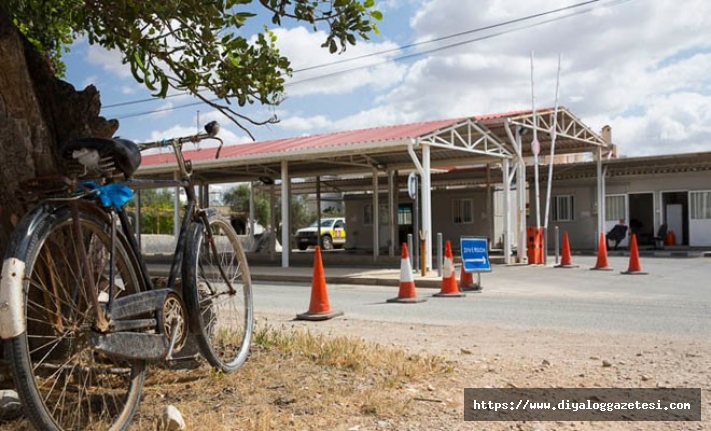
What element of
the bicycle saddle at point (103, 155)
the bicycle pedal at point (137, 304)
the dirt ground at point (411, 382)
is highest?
the bicycle saddle at point (103, 155)

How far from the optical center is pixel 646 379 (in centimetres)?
504

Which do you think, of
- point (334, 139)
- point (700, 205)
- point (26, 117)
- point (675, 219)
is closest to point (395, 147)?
point (334, 139)

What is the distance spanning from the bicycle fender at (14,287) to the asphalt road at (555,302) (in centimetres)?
650

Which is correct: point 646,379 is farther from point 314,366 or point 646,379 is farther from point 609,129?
point 609,129

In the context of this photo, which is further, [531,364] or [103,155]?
[531,364]

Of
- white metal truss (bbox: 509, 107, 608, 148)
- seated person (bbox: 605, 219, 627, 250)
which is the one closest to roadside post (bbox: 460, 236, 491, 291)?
white metal truss (bbox: 509, 107, 608, 148)

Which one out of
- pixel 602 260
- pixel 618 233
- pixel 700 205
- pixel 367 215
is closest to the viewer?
pixel 602 260

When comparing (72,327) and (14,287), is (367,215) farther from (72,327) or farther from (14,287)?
(14,287)

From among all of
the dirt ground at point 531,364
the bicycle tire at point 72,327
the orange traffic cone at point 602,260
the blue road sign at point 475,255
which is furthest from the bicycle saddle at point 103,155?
the orange traffic cone at point 602,260

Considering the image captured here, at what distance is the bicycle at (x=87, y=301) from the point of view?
2.81 metres

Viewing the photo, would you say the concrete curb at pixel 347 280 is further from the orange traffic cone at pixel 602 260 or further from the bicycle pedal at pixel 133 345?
the bicycle pedal at pixel 133 345

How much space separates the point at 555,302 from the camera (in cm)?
1137

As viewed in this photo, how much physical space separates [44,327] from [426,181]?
1401 cm

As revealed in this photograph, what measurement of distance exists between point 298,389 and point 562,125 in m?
19.8
